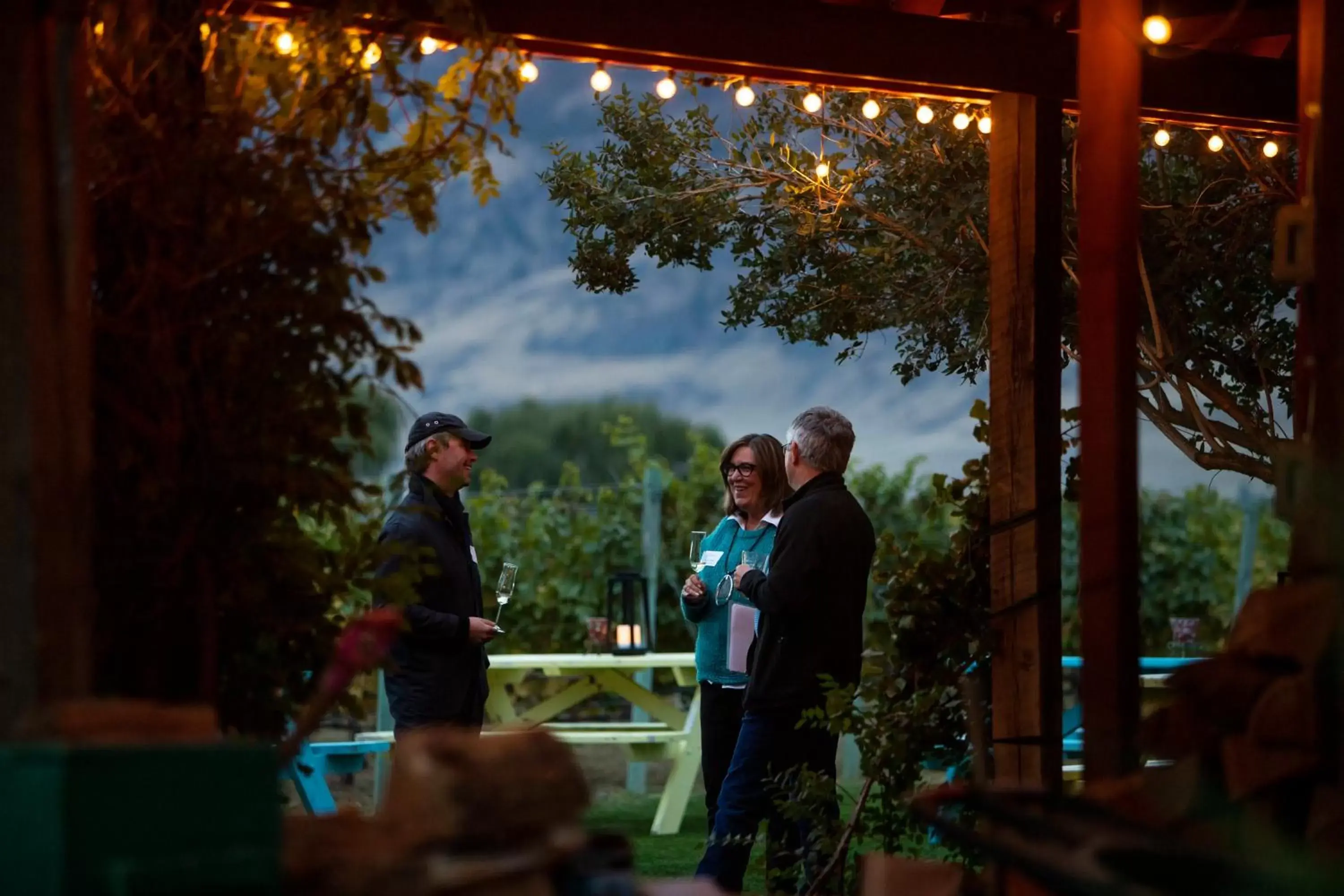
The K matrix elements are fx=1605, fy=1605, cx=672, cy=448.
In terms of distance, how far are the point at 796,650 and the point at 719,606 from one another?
664 mm

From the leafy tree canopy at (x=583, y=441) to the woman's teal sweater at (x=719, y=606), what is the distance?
443cm

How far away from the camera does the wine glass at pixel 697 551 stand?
5.25 meters

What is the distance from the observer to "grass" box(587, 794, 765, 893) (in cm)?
565

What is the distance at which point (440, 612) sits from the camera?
4.45 m

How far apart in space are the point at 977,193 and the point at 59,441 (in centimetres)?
411

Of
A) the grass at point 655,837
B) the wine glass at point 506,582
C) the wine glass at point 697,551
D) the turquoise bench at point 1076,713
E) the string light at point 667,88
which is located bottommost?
the grass at point 655,837

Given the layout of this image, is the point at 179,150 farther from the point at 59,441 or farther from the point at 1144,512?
the point at 1144,512

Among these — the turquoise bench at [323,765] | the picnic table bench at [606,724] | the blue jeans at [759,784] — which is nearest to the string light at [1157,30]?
the blue jeans at [759,784]

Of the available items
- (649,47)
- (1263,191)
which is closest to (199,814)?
(649,47)

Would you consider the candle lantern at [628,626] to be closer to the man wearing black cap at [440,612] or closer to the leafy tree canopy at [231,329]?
the man wearing black cap at [440,612]

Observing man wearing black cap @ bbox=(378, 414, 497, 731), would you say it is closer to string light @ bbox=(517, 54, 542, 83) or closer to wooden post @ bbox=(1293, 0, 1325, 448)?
string light @ bbox=(517, 54, 542, 83)

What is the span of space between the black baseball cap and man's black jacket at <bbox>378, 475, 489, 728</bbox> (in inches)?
6.4

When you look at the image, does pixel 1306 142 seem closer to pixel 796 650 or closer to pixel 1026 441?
pixel 1026 441

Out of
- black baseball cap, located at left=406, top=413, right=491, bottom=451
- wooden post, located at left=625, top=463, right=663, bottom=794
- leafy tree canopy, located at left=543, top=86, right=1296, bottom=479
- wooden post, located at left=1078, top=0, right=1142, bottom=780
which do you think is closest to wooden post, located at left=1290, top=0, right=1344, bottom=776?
wooden post, located at left=1078, top=0, right=1142, bottom=780
